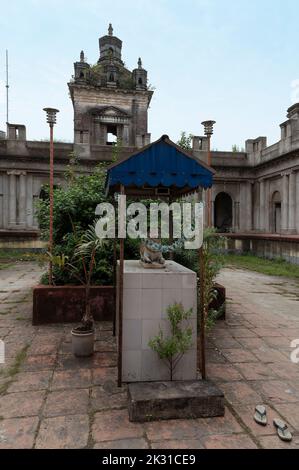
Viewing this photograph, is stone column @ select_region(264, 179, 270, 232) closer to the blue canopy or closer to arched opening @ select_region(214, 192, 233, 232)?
arched opening @ select_region(214, 192, 233, 232)

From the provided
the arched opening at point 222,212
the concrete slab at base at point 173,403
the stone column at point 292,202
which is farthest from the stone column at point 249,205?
the concrete slab at base at point 173,403

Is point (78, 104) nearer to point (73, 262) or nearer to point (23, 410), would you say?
point (73, 262)

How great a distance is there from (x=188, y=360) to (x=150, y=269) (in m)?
1.17

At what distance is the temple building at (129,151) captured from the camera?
54.3 feet

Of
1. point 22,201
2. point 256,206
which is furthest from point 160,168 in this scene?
point 256,206

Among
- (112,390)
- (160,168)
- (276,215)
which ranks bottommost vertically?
(112,390)

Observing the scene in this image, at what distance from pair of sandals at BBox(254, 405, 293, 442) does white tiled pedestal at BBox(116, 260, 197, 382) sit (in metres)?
0.84

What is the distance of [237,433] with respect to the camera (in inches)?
111

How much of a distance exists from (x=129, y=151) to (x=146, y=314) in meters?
13.7

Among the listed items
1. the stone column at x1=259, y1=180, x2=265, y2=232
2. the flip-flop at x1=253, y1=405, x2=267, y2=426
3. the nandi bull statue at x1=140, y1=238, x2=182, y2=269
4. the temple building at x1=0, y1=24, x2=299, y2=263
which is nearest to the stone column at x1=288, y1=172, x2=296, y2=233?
the temple building at x1=0, y1=24, x2=299, y2=263

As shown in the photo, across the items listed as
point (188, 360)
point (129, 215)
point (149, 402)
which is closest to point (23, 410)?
point (149, 402)

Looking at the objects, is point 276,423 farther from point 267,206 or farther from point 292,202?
point 267,206

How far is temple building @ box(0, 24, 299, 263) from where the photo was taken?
16547mm

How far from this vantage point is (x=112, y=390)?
3.54 meters
